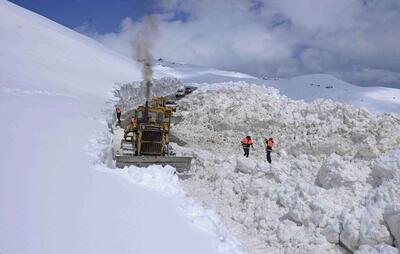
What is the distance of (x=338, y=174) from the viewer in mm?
8766

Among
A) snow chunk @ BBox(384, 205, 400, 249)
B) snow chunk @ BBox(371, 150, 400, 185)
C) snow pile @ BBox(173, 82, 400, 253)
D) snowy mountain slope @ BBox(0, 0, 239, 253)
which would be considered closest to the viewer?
snowy mountain slope @ BBox(0, 0, 239, 253)

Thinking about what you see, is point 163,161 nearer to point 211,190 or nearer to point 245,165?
point 211,190

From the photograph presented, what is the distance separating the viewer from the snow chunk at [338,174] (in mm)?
8558

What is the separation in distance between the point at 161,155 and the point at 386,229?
8.42 m

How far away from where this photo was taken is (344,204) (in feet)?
25.9

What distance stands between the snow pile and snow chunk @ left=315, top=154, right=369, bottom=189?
20 millimetres

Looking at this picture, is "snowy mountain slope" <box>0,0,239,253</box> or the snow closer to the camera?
"snowy mountain slope" <box>0,0,239,253</box>

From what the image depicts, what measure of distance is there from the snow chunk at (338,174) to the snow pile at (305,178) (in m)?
0.02

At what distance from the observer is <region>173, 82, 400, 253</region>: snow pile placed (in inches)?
280

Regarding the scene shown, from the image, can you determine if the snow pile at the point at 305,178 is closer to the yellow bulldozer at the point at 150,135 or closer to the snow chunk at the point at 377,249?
the snow chunk at the point at 377,249

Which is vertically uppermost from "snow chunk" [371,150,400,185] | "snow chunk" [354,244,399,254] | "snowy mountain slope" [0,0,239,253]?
"snow chunk" [371,150,400,185]

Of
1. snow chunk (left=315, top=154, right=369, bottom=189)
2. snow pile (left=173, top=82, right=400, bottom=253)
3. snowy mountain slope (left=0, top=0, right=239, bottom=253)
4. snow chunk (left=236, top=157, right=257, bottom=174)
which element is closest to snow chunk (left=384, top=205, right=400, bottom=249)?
snow pile (left=173, top=82, right=400, bottom=253)

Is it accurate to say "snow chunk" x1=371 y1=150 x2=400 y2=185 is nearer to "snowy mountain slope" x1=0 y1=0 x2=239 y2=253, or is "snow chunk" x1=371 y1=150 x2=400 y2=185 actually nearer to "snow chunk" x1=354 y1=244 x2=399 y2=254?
"snow chunk" x1=354 y1=244 x2=399 y2=254

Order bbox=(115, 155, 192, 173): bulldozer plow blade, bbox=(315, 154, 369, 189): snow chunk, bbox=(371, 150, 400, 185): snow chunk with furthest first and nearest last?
bbox=(115, 155, 192, 173): bulldozer plow blade → bbox=(315, 154, 369, 189): snow chunk → bbox=(371, 150, 400, 185): snow chunk
